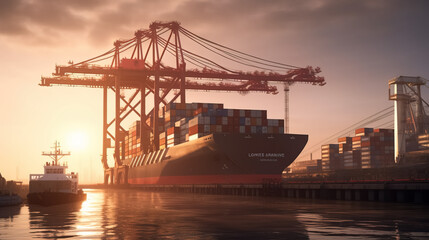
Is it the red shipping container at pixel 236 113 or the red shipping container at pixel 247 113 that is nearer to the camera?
the red shipping container at pixel 236 113

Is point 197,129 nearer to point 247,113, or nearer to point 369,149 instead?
point 247,113

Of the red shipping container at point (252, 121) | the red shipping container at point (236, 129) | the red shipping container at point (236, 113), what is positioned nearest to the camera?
the red shipping container at point (236, 129)

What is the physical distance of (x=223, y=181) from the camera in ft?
261

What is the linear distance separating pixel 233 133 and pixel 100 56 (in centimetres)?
Answer: 4384

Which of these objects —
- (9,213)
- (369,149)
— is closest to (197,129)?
(9,213)

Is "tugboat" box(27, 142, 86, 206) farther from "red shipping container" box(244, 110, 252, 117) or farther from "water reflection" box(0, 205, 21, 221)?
"red shipping container" box(244, 110, 252, 117)

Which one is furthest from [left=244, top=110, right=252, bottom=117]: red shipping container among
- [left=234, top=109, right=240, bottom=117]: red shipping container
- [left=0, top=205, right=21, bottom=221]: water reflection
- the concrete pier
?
[left=0, top=205, right=21, bottom=221]: water reflection

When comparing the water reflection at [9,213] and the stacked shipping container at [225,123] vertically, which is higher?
the stacked shipping container at [225,123]

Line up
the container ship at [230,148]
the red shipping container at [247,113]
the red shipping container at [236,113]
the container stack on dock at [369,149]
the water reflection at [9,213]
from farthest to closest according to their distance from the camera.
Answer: the container stack on dock at [369,149], the red shipping container at [247,113], the red shipping container at [236,113], the container ship at [230,148], the water reflection at [9,213]

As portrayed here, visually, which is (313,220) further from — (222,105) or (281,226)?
(222,105)

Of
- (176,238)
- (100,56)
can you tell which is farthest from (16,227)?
(100,56)

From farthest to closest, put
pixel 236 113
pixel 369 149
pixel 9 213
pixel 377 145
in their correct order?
pixel 377 145 → pixel 369 149 → pixel 236 113 → pixel 9 213

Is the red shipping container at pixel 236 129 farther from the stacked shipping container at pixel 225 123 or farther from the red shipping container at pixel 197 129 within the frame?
the red shipping container at pixel 197 129

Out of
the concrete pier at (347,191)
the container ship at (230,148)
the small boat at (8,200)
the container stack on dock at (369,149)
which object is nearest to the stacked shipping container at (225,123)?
the container ship at (230,148)
